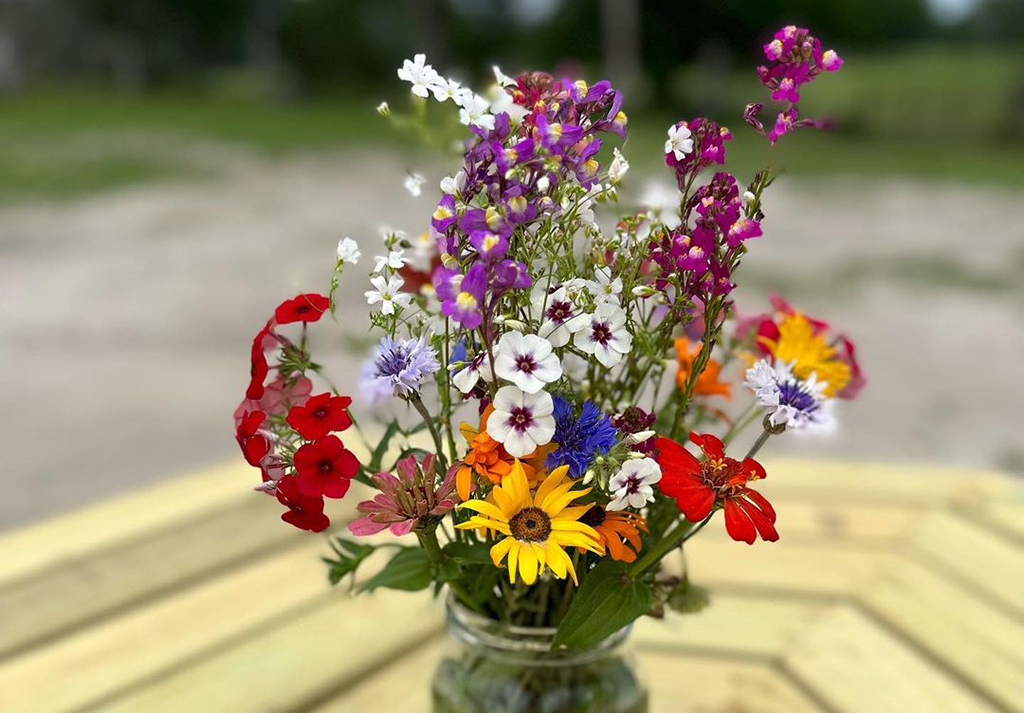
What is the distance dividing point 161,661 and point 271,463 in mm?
428

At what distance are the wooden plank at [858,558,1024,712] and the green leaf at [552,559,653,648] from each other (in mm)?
460

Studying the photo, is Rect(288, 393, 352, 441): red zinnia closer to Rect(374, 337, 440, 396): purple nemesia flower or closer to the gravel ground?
Rect(374, 337, 440, 396): purple nemesia flower

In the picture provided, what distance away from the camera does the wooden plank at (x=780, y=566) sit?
1033 mm

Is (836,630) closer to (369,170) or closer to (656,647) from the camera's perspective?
(656,647)

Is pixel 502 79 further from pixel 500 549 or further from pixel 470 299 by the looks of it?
pixel 500 549

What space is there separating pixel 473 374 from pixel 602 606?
171 millimetres

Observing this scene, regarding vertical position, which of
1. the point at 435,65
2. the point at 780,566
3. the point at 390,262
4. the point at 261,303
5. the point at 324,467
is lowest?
the point at 780,566

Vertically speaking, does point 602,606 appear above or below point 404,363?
below

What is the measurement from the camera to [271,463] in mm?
566

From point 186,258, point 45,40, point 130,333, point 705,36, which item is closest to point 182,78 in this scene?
point 45,40

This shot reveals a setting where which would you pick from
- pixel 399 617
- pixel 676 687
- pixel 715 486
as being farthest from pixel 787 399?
pixel 399 617

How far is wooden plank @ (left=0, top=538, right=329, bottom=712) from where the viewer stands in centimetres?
86

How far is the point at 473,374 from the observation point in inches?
21.0

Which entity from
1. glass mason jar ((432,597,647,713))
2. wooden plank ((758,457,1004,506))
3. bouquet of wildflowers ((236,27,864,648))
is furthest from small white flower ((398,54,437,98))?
wooden plank ((758,457,1004,506))
